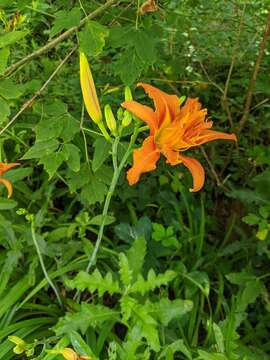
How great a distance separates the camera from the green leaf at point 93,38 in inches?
45.4

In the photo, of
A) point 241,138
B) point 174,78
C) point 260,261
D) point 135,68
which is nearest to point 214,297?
point 260,261

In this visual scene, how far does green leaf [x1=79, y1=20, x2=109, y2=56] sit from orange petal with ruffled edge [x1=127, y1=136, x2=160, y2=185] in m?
0.24

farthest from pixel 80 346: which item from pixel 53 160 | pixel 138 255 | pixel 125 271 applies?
pixel 53 160

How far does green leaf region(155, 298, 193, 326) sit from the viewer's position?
1331mm

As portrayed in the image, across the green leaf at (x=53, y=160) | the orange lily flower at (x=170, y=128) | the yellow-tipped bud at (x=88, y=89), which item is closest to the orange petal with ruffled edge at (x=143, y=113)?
the orange lily flower at (x=170, y=128)

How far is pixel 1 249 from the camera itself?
1.96m

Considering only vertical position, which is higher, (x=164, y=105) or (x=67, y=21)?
(x=67, y=21)

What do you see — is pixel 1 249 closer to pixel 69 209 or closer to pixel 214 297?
pixel 69 209

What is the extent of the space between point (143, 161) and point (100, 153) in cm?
23

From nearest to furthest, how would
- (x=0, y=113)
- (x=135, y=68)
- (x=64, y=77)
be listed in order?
(x=0, y=113) < (x=135, y=68) < (x=64, y=77)

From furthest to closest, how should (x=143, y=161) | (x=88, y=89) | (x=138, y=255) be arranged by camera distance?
(x=138, y=255) → (x=88, y=89) → (x=143, y=161)

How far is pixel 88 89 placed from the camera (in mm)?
1178

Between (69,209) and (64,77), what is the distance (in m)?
0.61

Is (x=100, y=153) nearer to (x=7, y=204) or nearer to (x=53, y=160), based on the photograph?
(x=53, y=160)
